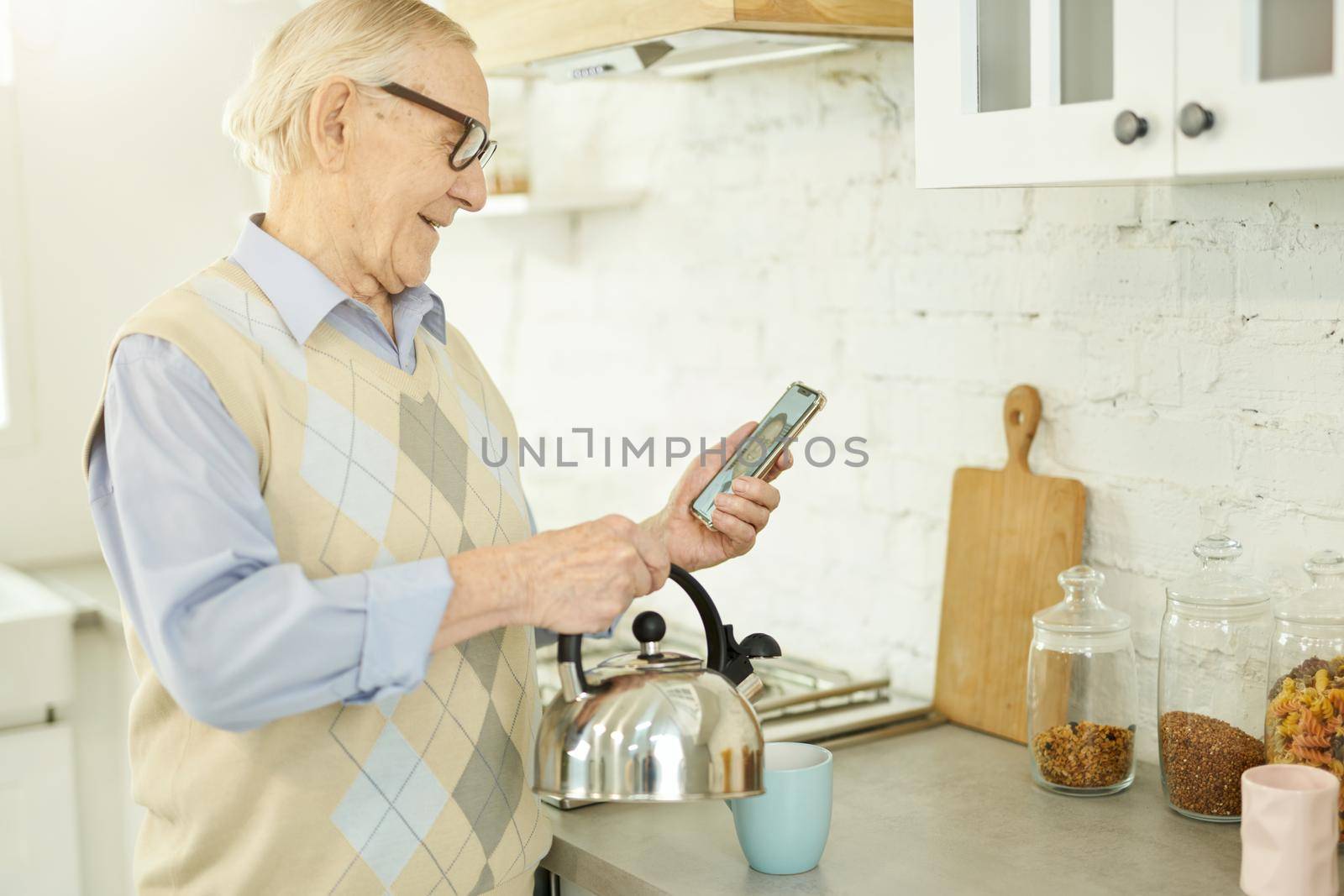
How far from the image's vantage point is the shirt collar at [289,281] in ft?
4.10

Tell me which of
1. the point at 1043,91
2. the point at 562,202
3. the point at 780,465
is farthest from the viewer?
the point at 562,202

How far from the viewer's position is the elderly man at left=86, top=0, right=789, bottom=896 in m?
1.07

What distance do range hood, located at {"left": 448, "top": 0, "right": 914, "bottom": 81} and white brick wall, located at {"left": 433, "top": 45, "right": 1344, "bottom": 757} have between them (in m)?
0.18

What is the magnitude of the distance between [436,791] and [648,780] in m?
0.25

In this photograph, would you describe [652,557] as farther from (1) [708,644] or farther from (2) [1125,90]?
(2) [1125,90]

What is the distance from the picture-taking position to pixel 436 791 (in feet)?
4.15

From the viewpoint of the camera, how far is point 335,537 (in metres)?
1.21

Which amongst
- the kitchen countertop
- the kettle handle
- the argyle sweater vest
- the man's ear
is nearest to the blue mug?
the kitchen countertop

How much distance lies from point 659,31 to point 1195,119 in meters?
0.70

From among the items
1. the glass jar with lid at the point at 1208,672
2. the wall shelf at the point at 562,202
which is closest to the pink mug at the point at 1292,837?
the glass jar with lid at the point at 1208,672

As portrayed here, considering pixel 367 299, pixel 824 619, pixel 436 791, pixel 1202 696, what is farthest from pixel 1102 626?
pixel 367 299

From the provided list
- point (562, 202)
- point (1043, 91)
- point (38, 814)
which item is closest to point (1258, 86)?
point (1043, 91)

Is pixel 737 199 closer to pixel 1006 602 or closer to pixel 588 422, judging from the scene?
pixel 588 422

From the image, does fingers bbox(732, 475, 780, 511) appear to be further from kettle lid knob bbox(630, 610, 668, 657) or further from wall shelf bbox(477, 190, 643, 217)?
wall shelf bbox(477, 190, 643, 217)
